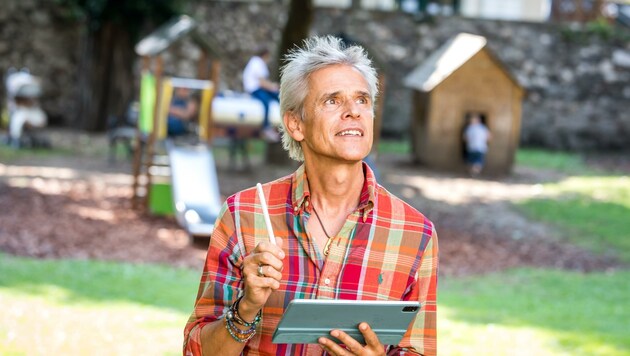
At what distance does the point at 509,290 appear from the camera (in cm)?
1034

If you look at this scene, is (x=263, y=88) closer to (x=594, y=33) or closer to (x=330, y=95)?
(x=594, y=33)

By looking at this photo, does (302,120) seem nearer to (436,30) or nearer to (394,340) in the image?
(394,340)

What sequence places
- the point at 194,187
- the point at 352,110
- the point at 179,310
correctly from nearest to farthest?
the point at 352,110 < the point at 179,310 < the point at 194,187

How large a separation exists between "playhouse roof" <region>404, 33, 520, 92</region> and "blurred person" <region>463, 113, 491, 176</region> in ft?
2.98

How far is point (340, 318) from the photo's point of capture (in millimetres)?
2822

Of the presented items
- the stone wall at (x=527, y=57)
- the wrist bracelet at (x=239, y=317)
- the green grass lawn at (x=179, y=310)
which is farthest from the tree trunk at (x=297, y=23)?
the wrist bracelet at (x=239, y=317)

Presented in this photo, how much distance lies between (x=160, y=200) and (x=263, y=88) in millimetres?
2785

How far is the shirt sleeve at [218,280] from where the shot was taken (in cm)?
305

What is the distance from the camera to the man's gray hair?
3.16m

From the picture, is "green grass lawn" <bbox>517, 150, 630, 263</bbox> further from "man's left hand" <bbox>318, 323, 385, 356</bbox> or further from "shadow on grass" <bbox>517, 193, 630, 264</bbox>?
"man's left hand" <bbox>318, 323, 385, 356</bbox>

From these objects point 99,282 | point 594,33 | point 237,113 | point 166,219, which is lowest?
point 166,219

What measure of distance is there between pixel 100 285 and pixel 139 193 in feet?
19.3

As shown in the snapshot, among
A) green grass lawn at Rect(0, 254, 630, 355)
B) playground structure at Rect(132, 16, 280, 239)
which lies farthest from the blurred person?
green grass lawn at Rect(0, 254, 630, 355)

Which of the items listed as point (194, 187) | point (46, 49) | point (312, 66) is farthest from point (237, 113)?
point (312, 66)
